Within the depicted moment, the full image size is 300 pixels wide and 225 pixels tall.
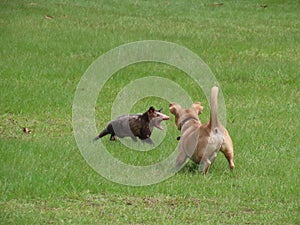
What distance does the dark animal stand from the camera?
8633mm

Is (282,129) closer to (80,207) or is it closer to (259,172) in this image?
(259,172)

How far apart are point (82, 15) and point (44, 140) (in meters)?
9.56

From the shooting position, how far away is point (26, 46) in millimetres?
14438

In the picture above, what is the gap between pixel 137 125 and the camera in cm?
866

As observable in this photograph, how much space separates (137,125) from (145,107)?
6.68 ft

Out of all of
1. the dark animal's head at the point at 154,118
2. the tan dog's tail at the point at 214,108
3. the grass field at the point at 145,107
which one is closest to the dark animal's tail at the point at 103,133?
the grass field at the point at 145,107

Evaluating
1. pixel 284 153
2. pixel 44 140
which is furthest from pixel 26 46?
pixel 284 153

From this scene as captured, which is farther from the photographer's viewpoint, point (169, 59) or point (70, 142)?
point (169, 59)

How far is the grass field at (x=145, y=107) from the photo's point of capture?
6.72m

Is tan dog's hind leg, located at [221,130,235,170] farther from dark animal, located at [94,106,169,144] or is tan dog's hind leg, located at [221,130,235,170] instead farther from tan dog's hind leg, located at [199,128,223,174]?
dark animal, located at [94,106,169,144]

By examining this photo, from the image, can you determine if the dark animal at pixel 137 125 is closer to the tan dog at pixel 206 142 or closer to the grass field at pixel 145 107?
the grass field at pixel 145 107

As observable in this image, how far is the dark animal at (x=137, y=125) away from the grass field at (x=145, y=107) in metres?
0.18

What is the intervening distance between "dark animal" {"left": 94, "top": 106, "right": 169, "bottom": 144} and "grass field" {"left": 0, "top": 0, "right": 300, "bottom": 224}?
18cm

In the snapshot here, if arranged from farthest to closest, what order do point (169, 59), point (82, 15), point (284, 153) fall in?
point (82, 15) → point (169, 59) → point (284, 153)
